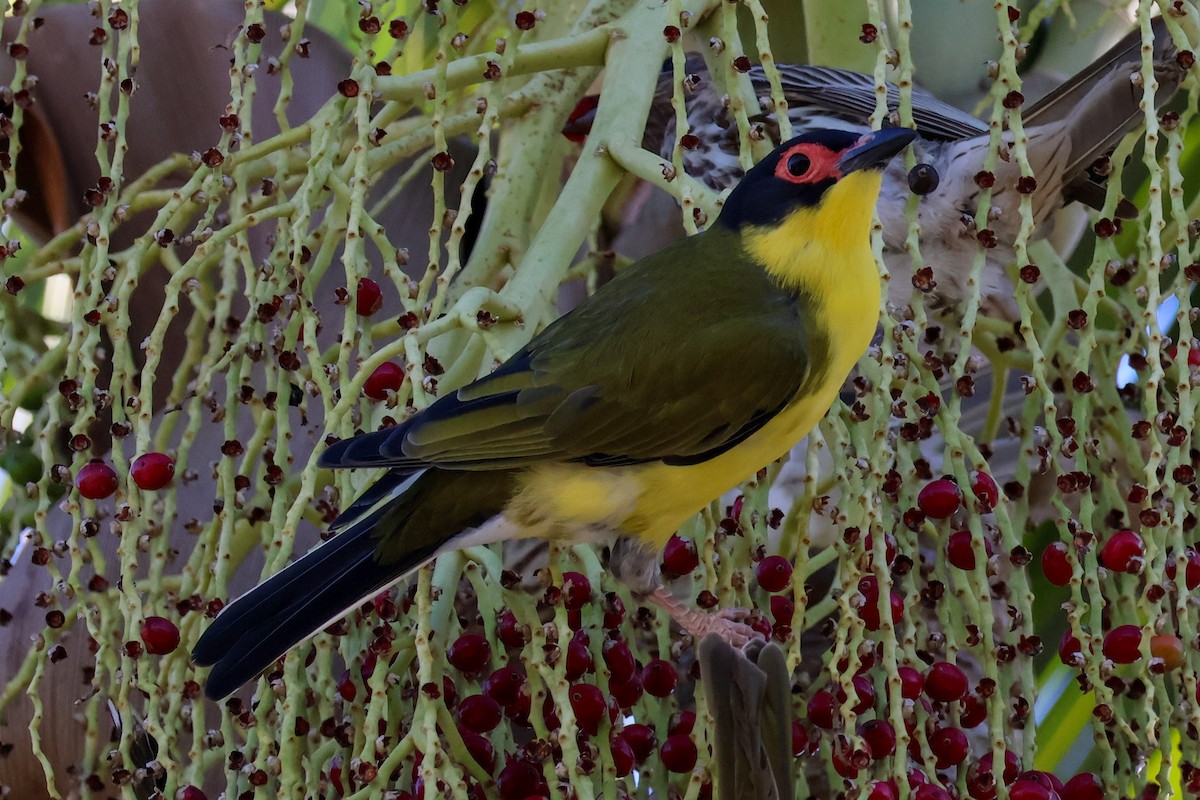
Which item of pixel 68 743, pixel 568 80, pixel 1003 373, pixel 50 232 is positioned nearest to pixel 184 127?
pixel 50 232

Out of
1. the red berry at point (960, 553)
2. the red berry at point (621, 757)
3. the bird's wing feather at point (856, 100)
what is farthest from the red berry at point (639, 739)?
the bird's wing feather at point (856, 100)

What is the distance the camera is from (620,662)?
0.83m

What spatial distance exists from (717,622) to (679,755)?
0.09 metres

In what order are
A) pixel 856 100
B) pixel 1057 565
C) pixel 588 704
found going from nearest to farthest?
pixel 588 704
pixel 1057 565
pixel 856 100

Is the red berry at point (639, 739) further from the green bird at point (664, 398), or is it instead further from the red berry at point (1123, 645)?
the red berry at point (1123, 645)

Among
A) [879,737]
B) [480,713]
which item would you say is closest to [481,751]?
[480,713]

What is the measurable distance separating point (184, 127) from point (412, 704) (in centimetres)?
96

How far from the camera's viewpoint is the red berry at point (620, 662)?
0.83m

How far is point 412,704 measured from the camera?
0.86 m

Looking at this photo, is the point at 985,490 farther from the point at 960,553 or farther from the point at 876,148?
the point at 876,148

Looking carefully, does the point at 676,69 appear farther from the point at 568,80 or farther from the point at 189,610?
the point at 189,610

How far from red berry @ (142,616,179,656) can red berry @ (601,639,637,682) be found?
0.28 meters

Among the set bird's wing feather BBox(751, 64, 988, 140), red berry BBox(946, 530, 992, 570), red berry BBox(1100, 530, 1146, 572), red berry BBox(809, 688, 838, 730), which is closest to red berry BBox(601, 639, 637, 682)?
red berry BBox(809, 688, 838, 730)

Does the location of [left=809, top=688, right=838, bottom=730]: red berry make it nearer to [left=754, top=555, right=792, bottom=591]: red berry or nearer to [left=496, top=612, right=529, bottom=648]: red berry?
[left=754, top=555, right=792, bottom=591]: red berry
